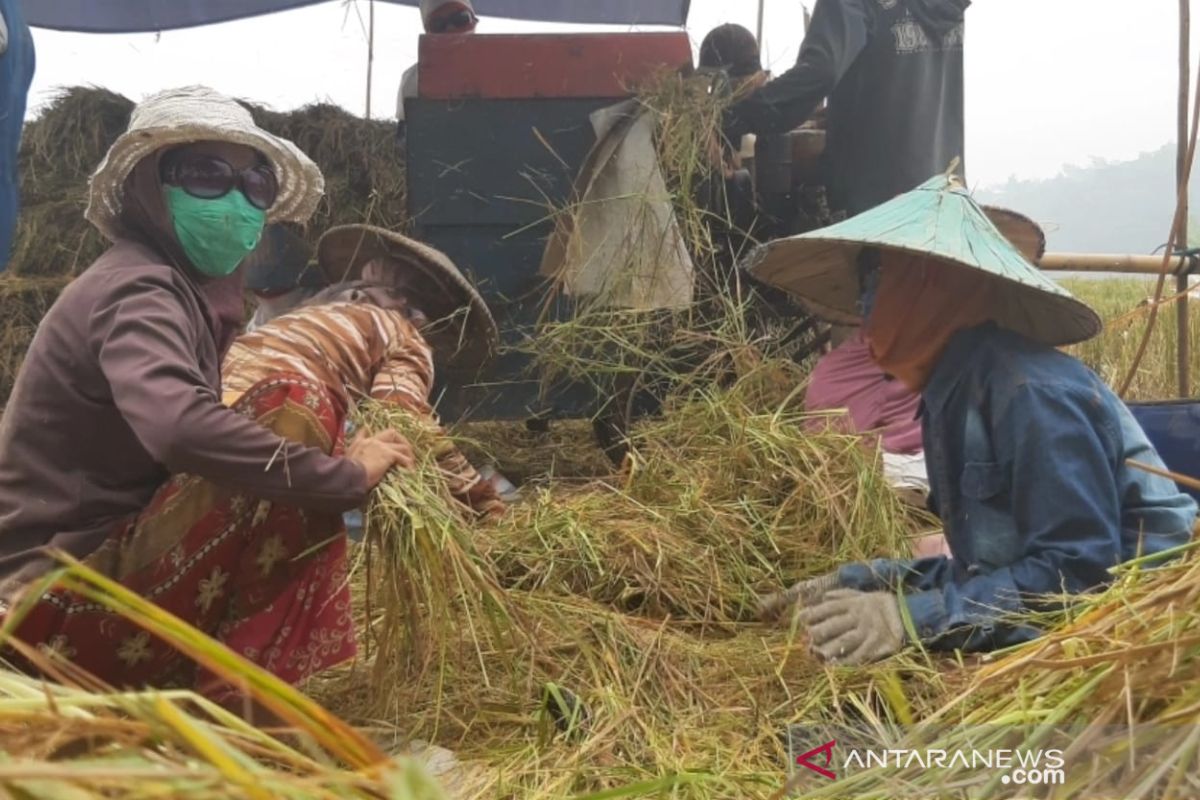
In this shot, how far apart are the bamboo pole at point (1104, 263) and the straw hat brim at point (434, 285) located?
2.15m

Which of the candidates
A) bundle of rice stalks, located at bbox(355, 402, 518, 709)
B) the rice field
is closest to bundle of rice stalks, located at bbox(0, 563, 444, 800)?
bundle of rice stalks, located at bbox(355, 402, 518, 709)

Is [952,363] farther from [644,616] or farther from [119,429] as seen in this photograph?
[119,429]

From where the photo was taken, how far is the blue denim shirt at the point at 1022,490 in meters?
1.89

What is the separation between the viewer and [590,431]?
530cm

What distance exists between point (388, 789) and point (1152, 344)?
7331 mm

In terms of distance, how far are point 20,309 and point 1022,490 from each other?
16.0 feet

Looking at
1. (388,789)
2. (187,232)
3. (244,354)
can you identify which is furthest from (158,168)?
(388,789)

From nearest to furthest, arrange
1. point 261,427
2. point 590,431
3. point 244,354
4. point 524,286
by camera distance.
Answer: point 261,427 → point 244,354 → point 524,286 → point 590,431

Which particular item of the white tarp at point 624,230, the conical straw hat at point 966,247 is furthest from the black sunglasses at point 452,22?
the conical straw hat at point 966,247

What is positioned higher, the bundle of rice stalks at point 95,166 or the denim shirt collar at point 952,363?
the bundle of rice stalks at point 95,166

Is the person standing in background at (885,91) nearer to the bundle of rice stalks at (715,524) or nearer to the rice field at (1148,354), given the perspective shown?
the bundle of rice stalks at (715,524)

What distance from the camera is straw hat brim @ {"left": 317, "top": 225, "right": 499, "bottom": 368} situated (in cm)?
329

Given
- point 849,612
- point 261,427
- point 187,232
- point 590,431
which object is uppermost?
point 187,232

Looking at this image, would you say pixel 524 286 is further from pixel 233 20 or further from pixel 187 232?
pixel 233 20
